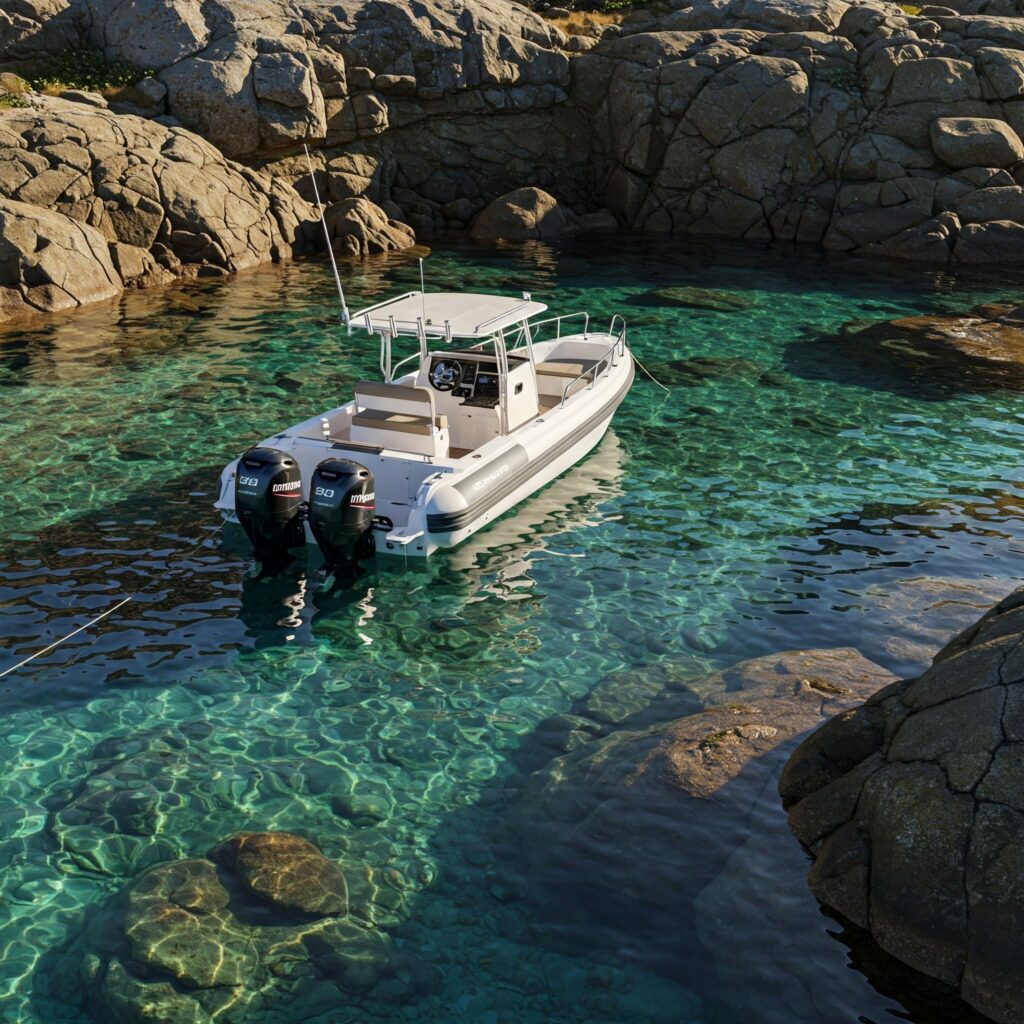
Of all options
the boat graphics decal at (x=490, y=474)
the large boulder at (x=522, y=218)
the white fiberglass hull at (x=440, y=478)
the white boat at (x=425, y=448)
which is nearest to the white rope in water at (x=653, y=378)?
the white boat at (x=425, y=448)

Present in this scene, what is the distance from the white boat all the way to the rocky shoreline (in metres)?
14.2

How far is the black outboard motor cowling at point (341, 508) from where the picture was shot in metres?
11.6

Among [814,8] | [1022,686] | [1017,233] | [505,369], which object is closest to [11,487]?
[505,369]

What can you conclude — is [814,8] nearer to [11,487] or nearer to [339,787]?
[11,487]

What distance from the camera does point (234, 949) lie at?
7.02 m

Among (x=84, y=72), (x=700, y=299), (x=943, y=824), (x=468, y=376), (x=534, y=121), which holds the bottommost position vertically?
(x=700, y=299)

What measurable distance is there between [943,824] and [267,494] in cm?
769

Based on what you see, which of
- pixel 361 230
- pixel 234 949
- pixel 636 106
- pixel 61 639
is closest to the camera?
pixel 234 949

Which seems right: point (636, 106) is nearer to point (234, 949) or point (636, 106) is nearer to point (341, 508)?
point (341, 508)

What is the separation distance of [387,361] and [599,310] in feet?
37.9

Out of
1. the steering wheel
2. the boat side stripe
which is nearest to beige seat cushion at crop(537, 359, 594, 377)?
the boat side stripe

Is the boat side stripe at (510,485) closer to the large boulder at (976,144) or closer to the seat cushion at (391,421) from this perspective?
the seat cushion at (391,421)

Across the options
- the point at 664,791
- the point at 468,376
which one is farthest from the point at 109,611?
the point at 664,791

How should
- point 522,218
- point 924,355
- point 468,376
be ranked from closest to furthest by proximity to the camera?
point 468,376
point 924,355
point 522,218
